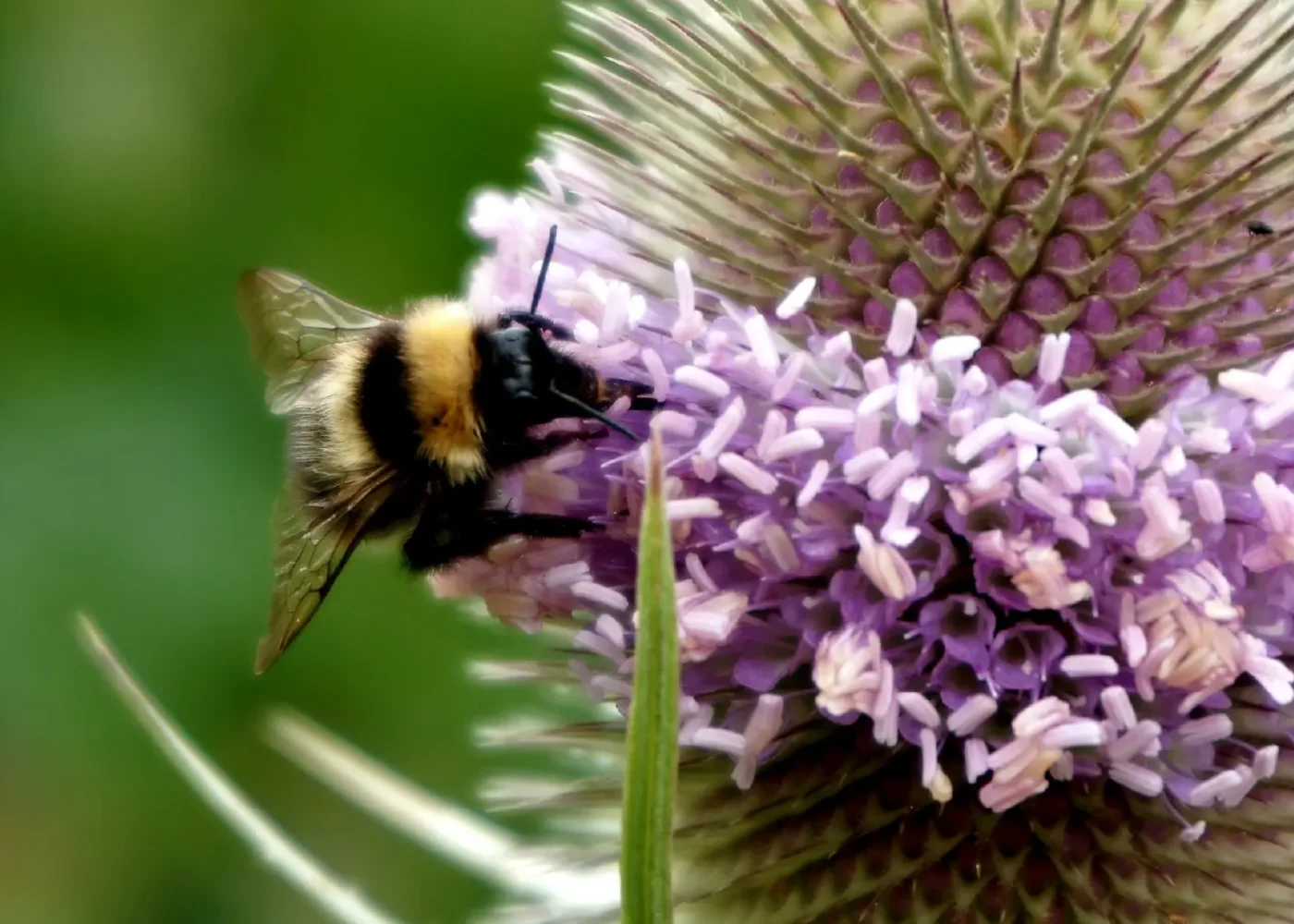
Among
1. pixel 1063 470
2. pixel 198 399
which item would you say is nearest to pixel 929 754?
pixel 1063 470

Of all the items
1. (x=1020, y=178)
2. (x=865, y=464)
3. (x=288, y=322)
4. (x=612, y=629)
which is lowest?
(x=288, y=322)

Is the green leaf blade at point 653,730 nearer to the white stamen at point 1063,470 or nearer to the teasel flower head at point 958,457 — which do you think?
the teasel flower head at point 958,457

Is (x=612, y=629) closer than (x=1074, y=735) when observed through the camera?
No

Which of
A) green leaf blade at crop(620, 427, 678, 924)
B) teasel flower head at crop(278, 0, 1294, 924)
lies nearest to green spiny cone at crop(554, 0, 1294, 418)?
teasel flower head at crop(278, 0, 1294, 924)

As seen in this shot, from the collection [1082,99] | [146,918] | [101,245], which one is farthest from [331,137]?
[1082,99]

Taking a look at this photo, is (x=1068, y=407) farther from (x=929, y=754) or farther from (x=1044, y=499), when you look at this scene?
(x=929, y=754)

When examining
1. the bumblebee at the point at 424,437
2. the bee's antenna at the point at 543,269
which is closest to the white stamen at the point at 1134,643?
the bumblebee at the point at 424,437
